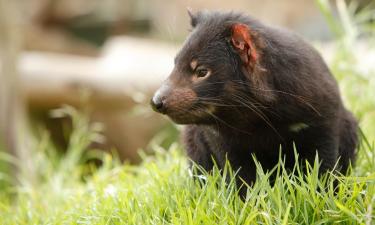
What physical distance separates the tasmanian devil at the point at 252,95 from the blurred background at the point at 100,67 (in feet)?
3.13

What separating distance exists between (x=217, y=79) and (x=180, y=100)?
0.64 feet

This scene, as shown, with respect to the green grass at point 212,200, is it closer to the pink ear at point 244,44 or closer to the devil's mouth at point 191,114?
the devil's mouth at point 191,114

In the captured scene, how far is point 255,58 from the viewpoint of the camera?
2.86 meters

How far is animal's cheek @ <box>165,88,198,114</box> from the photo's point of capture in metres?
2.89

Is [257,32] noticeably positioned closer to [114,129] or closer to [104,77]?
[104,77]

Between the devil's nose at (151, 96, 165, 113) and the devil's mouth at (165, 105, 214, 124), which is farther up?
the devil's nose at (151, 96, 165, 113)

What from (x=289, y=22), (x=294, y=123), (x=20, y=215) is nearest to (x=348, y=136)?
(x=294, y=123)

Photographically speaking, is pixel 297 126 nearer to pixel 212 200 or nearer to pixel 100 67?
pixel 212 200

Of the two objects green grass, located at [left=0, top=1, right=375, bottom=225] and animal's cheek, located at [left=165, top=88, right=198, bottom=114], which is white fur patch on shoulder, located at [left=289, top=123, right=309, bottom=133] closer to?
green grass, located at [left=0, top=1, right=375, bottom=225]

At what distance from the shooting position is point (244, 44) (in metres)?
2.86

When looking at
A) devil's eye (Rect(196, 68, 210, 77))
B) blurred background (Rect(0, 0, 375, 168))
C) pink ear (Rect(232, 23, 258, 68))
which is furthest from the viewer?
blurred background (Rect(0, 0, 375, 168))

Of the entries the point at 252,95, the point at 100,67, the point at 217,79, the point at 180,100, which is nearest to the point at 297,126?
the point at 252,95

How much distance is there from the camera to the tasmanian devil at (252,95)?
9.50 ft

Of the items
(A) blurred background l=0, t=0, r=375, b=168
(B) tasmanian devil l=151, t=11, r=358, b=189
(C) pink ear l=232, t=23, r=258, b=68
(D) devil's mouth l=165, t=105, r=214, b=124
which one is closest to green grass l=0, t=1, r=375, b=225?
(B) tasmanian devil l=151, t=11, r=358, b=189
